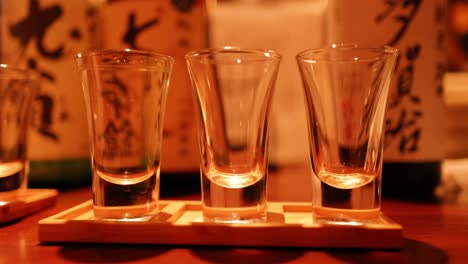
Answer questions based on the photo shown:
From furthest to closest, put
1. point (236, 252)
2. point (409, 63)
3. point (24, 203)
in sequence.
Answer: point (409, 63)
point (24, 203)
point (236, 252)

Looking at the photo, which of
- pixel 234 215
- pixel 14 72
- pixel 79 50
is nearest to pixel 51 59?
pixel 79 50

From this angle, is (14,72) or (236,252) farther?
(14,72)

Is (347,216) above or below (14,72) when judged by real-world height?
below

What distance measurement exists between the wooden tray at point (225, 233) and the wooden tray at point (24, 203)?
9 centimetres

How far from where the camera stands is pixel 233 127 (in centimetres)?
40

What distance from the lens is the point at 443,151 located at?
22.7 inches

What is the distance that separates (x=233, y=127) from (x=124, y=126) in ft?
0.34

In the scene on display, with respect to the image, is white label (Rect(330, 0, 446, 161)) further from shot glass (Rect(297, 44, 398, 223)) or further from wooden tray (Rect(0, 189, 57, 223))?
wooden tray (Rect(0, 189, 57, 223))

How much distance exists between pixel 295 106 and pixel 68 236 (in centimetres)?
62

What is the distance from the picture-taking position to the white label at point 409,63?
22.3 inches

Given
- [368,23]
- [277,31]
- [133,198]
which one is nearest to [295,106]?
[277,31]

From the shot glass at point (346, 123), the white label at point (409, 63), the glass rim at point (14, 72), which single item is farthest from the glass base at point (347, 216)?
the glass rim at point (14, 72)

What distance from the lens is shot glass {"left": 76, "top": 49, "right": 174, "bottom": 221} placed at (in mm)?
375

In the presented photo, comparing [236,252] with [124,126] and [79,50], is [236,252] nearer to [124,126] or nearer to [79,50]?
[124,126]
